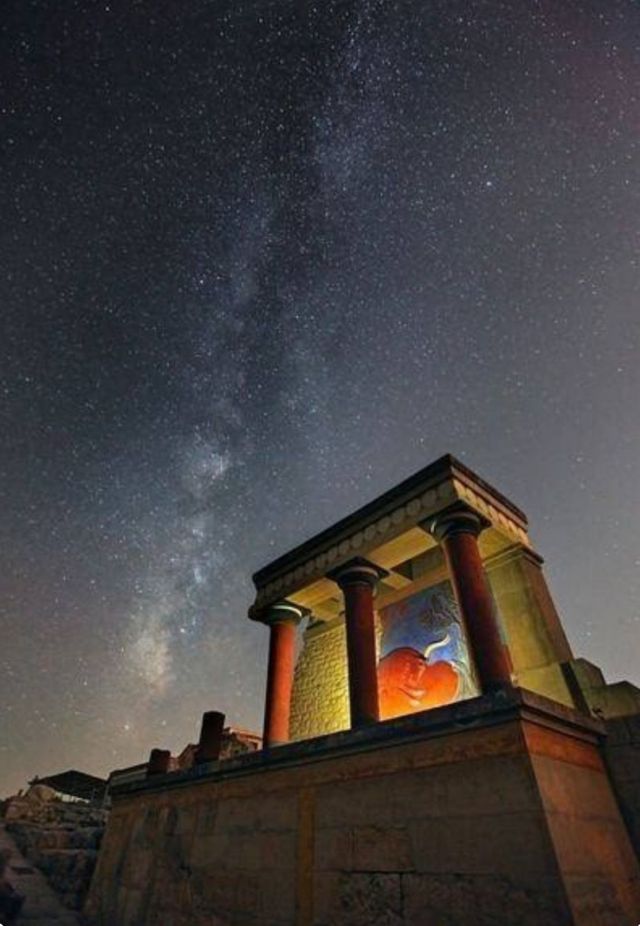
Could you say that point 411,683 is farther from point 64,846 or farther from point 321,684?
point 64,846

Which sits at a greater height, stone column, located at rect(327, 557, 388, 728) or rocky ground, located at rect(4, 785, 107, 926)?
stone column, located at rect(327, 557, 388, 728)

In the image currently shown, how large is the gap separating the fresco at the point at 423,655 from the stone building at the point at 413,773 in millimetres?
39

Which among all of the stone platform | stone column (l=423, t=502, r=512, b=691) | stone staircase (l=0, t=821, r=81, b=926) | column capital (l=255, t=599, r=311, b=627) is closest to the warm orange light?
stone column (l=423, t=502, r=512, b=691)

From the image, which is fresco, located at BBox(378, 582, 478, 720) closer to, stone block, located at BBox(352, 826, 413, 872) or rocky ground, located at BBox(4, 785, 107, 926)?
stone block, located at BBox(352, 826, 413, 872)

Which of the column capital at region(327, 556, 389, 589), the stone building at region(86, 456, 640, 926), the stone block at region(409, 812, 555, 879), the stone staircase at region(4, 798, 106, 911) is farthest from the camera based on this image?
the column capital at region(327, 556, 389, 589)

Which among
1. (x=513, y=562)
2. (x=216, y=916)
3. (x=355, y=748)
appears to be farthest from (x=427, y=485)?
(x=216, y=916)

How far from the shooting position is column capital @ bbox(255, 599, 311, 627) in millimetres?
11172

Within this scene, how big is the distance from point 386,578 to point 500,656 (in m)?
4.22

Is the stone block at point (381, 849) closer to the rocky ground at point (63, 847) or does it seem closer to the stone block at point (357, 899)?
the stone block at point (357, 899)

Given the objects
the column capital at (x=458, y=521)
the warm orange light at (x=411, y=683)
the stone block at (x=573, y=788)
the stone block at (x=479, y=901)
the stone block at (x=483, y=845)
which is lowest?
the stone block at (x=479, y=901)

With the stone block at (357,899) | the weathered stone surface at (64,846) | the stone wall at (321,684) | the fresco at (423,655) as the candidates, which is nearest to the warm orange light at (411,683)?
the fresco at (423,655)

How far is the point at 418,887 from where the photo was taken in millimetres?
4613

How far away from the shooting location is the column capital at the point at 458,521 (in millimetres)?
8180

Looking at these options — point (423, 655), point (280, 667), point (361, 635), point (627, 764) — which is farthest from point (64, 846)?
point (627, 764)
